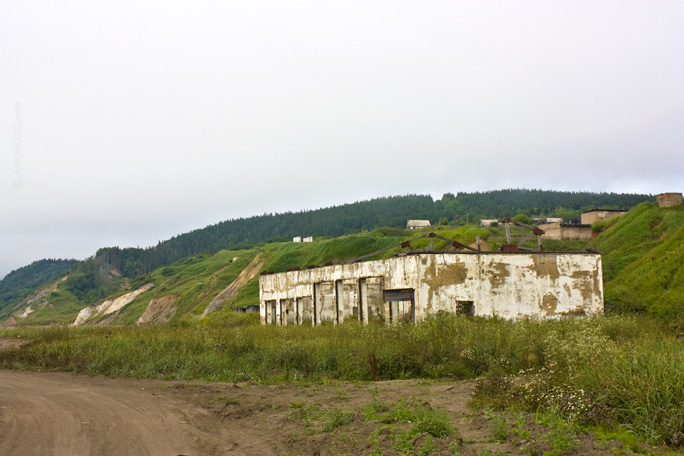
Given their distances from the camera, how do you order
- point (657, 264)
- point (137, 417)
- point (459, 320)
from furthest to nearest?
point (657, 264)
point (459, 320)
point (137, 417)

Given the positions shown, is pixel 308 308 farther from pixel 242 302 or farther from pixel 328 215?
pixel 328 215

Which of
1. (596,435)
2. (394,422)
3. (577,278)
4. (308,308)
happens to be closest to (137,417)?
(394,422)

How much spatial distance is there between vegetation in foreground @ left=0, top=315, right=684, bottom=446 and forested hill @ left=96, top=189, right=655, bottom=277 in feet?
327

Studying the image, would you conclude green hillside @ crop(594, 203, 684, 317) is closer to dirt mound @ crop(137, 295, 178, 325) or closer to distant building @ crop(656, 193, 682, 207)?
distant building @ crop(656, 193, 682, 207)

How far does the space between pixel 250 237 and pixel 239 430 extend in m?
153

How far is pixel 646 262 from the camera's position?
1057 inches

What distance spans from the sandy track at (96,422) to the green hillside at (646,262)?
16.9m

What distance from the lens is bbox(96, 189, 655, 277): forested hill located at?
4751 inches

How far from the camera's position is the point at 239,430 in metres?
7.88

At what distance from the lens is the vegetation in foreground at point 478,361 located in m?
6.13

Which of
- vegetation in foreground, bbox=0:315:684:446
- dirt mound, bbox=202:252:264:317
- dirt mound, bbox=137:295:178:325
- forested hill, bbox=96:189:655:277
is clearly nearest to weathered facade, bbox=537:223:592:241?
vegetation in foreground, bbox=0:315:684:446

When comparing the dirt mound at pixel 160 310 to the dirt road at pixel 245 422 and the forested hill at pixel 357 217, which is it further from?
the dirt road at pixel 245 422

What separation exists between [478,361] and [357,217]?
426ft

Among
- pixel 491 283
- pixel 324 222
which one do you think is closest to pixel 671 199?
pixel 491 283
